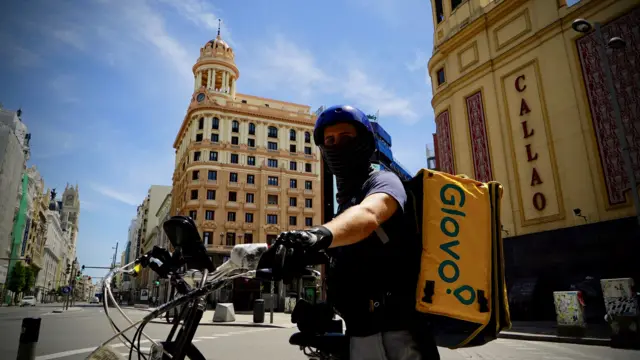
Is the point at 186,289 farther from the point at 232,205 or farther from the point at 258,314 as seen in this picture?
the point at 232,205

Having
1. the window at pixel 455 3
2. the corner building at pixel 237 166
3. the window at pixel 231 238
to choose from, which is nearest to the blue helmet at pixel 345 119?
the window at pixel 455 3

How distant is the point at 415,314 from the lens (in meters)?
1.57

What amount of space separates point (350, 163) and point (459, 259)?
27.0 inches

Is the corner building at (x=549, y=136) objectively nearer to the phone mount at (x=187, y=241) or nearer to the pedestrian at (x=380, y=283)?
the pedestrian at (x=380, y=283)

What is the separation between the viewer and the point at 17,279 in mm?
57719

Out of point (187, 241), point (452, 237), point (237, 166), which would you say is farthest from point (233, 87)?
point (452, 237)

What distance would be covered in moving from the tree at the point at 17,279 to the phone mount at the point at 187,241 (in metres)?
72.5

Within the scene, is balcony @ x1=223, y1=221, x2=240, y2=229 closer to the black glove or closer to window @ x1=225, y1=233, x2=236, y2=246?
window @ x1=225, y1=233, x2=236, y2=246

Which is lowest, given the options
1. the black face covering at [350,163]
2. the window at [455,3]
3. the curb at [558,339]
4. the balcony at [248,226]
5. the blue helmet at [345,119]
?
the curb at [558,339]

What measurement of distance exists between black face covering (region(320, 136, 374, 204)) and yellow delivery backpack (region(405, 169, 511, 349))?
24 centimetres

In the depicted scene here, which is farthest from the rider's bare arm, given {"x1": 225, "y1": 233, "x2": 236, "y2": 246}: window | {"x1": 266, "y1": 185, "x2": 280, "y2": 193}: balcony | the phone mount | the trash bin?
{"x1": 266, "y1": 185, "x2": 280, "y2": 193}: balcony

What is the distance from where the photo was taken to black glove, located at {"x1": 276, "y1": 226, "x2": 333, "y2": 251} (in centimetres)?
114

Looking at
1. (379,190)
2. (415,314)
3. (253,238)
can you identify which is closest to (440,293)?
(415,314)

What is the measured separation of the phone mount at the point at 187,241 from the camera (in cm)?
201
